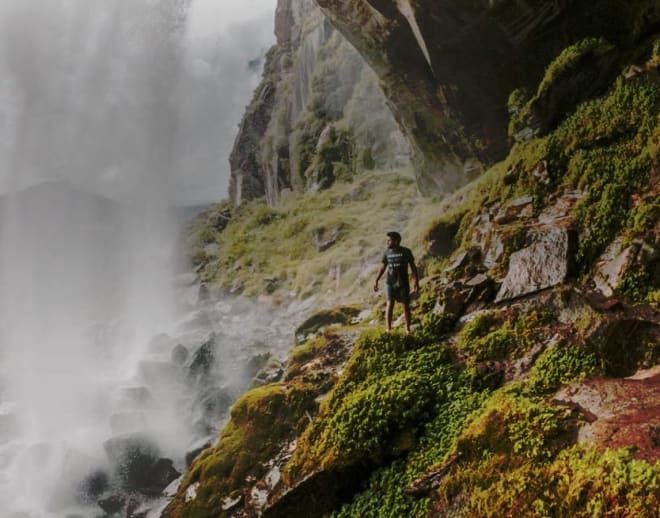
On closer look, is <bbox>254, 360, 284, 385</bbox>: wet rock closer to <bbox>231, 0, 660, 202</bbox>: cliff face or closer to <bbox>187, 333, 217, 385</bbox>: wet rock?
<bbox>187, 333, 217, 385</bbox>: wet rock

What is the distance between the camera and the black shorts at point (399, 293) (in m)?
8.08

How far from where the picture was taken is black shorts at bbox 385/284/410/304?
26.5 feet

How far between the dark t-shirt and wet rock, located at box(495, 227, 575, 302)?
67.4 inches

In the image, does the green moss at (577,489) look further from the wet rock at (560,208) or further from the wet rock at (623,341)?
the wet rock at (560,208)

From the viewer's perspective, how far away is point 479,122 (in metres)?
15.5

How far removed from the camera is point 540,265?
8250 mm

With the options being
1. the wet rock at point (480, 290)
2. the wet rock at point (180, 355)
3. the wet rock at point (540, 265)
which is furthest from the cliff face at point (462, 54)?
the wet rock at point (180, 355)

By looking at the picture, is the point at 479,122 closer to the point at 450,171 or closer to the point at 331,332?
the point at 450,171

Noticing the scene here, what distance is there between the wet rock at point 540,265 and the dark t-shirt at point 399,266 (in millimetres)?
1711

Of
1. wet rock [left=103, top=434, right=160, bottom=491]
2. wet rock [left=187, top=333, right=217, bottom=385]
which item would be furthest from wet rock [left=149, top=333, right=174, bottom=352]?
wet rock [left=103, top=434, right=160, bottom=491]

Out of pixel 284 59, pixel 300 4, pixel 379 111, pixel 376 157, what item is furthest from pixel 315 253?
pixel 300 4

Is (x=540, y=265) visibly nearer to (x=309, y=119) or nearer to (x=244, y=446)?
(x=244, y=446)

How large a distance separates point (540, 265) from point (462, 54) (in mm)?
8803

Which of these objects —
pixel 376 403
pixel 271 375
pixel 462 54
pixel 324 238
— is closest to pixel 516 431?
pixel 376 403
